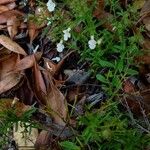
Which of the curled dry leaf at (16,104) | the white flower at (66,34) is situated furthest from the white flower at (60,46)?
the curled dry leaf at (16,104)

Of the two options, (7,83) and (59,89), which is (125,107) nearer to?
(59,89)

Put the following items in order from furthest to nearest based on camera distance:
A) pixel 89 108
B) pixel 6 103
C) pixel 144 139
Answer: pixel 6 103, pixel 89 108, pixel 144 139

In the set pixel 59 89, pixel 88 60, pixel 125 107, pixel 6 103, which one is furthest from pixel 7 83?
pixel 125 107

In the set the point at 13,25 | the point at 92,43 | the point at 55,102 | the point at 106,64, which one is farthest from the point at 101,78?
the point at 13,25

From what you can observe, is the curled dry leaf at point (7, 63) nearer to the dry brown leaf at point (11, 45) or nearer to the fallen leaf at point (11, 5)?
the dry brown leaf at point (11, 45)

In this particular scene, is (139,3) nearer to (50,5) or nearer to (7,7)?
(50,5)

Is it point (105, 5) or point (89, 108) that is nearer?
point (89, 108)
